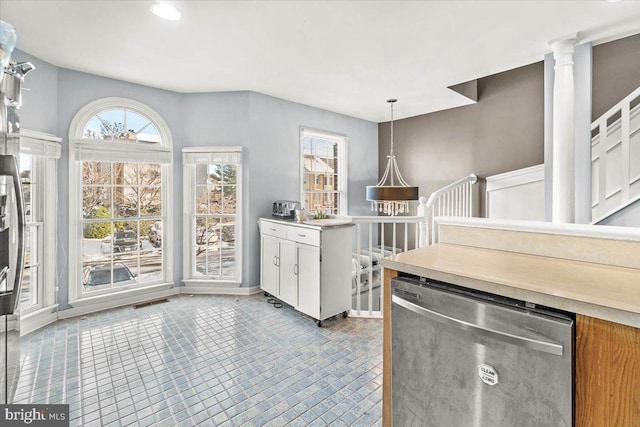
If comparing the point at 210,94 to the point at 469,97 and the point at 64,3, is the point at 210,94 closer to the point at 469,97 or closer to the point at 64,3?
the point at 64,3

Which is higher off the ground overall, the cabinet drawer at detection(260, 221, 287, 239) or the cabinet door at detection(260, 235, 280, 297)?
the cabinet drawer at detection(260, 221, 287, 239)

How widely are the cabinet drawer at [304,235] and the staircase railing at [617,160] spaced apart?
8.54 feet

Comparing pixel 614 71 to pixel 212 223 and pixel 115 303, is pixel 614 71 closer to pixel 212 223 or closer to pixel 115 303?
pixel 212 223

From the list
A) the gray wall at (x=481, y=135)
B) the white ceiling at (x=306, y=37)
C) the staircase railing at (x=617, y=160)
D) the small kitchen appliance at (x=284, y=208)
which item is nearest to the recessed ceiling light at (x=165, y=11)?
the white ceiling at (x=306, y=37)

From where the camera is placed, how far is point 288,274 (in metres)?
3.51

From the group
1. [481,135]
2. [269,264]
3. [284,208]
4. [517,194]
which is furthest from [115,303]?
[481,135]

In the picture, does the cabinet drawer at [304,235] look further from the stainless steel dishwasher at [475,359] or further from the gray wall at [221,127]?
the stainless steel dishwasher at [475,359]

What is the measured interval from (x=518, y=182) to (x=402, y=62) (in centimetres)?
217

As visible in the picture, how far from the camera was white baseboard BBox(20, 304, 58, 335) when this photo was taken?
2.90 m

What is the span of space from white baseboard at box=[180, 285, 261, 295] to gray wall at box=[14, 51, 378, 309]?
0.09 metres

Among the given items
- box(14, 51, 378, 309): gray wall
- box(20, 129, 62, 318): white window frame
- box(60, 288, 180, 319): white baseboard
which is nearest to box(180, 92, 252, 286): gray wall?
box(14, 51, 378, 309): gray wall

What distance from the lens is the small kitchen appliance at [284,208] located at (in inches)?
155

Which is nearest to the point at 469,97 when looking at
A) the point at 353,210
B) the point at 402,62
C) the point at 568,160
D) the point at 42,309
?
the point at 402,62

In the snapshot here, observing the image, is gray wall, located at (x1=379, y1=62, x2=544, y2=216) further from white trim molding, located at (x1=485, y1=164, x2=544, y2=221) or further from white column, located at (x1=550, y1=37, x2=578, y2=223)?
white column, located at (x1=550, y1=37, x2=578, y2=223)
